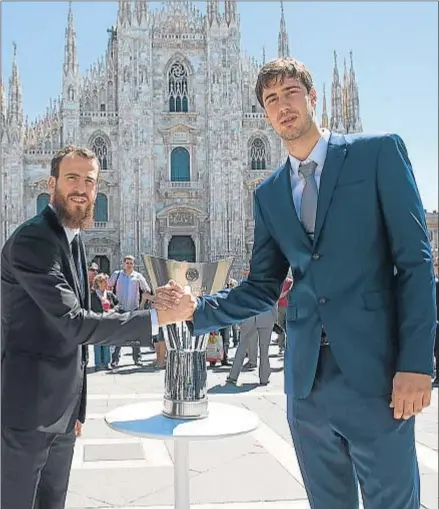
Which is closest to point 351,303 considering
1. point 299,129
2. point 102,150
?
point 299,129

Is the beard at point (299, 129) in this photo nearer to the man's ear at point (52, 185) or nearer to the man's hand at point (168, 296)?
the man's hand at point (168, 296)

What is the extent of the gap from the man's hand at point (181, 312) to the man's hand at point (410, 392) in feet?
2.41

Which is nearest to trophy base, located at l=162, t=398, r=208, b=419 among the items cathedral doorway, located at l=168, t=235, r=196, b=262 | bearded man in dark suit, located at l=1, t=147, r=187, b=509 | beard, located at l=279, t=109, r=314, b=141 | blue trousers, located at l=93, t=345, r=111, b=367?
bearded man in dark suit, located at l=1, t=147, r=187, b=509

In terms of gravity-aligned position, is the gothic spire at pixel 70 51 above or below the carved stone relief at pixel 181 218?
above

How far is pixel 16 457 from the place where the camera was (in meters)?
2.03

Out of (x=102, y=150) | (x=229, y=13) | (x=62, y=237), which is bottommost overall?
(x=62, y=237)

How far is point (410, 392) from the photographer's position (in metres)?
1.61

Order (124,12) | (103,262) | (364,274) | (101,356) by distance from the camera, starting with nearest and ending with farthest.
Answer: (364,274)
(101,356)
(103,262)
(124,12)

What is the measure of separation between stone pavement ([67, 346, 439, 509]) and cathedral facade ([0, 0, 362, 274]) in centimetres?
2230

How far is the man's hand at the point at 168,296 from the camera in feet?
6.76

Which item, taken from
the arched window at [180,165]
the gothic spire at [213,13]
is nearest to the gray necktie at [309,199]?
the arched window at [180,165]

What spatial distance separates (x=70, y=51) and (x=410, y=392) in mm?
28998

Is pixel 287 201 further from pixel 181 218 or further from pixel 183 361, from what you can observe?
pixel 181 218

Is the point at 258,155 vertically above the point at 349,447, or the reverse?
the point at 258,155
